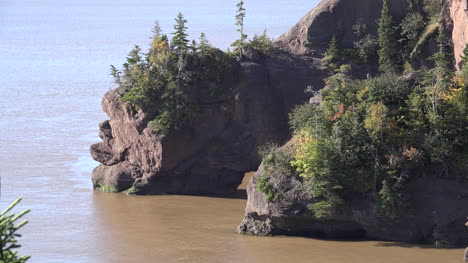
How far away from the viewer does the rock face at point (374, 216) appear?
3622 centimetres

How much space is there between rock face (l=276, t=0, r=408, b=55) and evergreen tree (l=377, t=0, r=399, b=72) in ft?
4.14

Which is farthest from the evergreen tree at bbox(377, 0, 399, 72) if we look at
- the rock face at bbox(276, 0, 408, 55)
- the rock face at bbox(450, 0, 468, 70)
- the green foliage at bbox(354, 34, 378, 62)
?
the rock face at bbox(450, 0, 468, 70)

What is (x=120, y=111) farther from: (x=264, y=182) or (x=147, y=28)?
(x=147, y=28)

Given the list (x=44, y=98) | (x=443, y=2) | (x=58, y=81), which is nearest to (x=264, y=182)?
(x=443, y=2)

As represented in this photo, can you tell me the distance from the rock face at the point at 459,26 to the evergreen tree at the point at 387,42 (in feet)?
12.4

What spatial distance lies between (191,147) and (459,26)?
13.3 meters

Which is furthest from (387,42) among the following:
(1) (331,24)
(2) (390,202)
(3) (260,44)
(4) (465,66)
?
(2) (390,202)

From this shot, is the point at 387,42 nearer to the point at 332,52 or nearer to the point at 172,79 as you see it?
the point at 332,52

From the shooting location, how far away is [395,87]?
38.0m

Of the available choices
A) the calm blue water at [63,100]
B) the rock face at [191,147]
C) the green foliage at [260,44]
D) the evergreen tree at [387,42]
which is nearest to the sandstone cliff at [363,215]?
the calm blue water at [63,100]

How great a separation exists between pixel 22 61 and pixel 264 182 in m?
54.8

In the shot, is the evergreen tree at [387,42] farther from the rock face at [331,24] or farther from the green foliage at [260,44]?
the green foliage at [260,44]

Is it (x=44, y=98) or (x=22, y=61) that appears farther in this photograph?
(x=22, y=61)

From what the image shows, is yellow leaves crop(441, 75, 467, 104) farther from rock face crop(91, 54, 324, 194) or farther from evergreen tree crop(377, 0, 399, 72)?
evergreen tree crop(377, 0, 399, 72)
